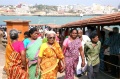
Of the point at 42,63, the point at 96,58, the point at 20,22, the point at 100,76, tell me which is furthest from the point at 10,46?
the point at 20,22

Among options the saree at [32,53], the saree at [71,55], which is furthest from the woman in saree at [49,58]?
the saree at [71,55]

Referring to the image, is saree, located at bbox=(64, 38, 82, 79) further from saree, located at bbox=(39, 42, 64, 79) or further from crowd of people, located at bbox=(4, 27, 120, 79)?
saree, located at bbox=(39, 42, 64, 79)

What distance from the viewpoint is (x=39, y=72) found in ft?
20.6

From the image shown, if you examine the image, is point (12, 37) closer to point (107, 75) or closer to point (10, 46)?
point (10, 46)

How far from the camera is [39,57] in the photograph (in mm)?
6133

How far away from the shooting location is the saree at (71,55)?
7.32 m

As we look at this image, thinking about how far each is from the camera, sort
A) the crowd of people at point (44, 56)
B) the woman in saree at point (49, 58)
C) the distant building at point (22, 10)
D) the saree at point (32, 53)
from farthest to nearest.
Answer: the distant building at point (22, 10), the saree at point (32, 53), the woman in saree at point (49, 58), the crowd of people at point (44, 56)

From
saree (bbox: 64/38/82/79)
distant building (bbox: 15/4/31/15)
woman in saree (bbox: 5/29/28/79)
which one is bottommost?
distant building (bbox: 15/4/31/15)

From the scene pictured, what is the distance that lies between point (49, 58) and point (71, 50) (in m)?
1.34

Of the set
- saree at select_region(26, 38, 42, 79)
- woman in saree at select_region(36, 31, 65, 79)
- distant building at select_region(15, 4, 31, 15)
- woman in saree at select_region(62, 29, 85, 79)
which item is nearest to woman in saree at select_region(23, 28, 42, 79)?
saree at select_region(26, 38, 42, 79)

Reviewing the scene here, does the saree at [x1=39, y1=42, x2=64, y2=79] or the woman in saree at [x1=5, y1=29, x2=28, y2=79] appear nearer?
the woman in saree at [x1=5, y1=29, x2=28, y2=79]

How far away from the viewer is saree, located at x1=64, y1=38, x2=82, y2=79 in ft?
24.0

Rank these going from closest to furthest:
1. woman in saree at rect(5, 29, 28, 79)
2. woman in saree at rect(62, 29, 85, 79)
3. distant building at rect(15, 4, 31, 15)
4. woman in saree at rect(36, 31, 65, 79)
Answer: woman in saree at rect(5, 29, 28, 79) < woman in saree at rect(36, 31, 65, 79) < woman in saree at rect(62, 29, 85, 79) < distant building at rect(15, 4, 31, 15)

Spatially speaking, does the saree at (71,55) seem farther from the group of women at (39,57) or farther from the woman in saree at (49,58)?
the woman in saree at (49,58)
